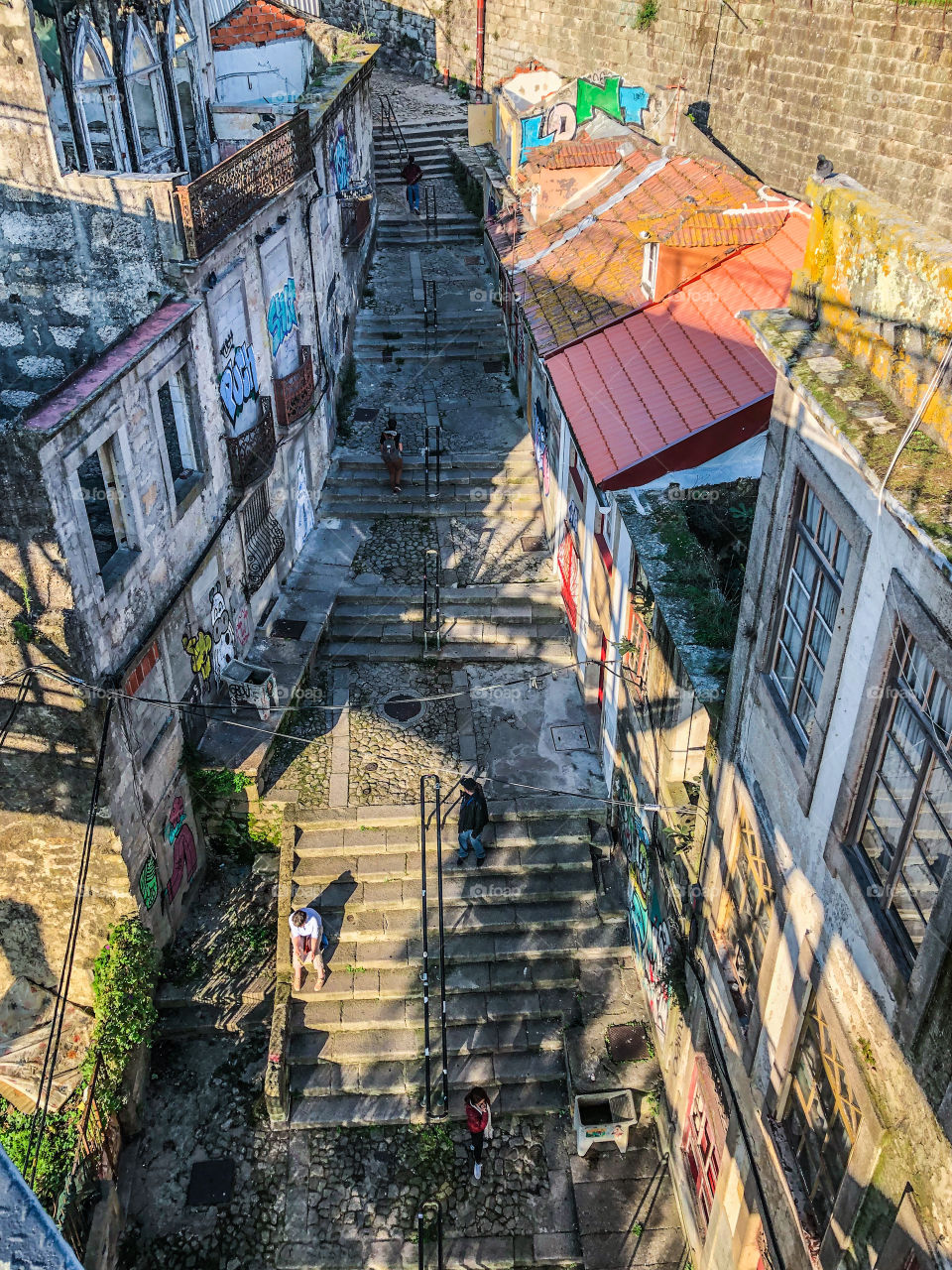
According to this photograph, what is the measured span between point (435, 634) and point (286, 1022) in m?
7.54

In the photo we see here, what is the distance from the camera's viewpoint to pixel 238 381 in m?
16.9

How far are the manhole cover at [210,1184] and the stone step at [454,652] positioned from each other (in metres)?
8.68

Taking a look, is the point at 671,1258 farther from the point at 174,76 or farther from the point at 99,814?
the point at 174,76

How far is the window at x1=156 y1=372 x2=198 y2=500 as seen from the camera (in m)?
14.8

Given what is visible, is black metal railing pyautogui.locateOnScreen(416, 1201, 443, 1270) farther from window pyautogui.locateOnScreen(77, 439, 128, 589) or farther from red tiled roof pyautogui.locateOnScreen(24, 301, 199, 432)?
red tiled roof pyautogui.locateOnScreen(24, 301, 199, 432)

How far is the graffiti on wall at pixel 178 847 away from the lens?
15.1 meters

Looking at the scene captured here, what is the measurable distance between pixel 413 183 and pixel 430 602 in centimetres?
1842

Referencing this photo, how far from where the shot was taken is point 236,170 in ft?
51.1

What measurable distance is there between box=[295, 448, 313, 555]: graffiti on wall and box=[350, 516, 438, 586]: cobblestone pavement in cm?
118

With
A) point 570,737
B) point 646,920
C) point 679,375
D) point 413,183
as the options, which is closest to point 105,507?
point 570,737

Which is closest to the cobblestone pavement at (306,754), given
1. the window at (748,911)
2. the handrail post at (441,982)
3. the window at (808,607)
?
the handrail post at (441,982)

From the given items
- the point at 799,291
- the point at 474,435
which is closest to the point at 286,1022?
the point at 799,291

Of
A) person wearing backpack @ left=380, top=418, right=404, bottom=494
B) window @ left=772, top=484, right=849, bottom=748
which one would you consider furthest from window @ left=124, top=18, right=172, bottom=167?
window @ left=772, top=484, right=849, bottom=748

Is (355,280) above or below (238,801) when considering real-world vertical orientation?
above
